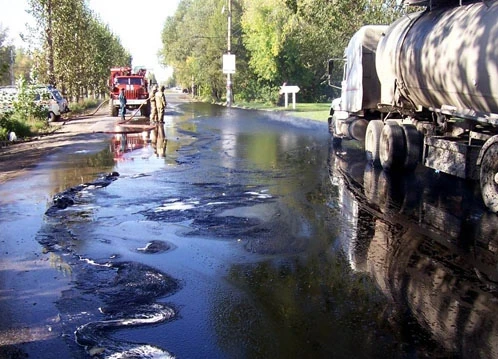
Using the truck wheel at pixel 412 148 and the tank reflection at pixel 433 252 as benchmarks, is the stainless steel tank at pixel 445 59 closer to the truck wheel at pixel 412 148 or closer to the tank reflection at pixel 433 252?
the truck wheel at pixel 412 148

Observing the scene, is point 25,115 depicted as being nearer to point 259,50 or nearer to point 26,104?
point 26,104

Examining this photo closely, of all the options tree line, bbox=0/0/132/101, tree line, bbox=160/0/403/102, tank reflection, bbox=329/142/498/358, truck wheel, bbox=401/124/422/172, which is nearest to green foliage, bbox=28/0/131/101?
tree line, bbox=0/0/132/101

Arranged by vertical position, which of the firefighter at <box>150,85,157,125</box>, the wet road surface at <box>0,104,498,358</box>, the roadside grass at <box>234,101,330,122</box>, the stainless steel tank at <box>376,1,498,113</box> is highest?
the stainless steel tank at <box>376,1,498,113</box>

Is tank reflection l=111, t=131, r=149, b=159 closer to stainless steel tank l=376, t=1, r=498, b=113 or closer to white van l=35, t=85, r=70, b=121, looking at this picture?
white van l=35, t=85, r=70, b=121

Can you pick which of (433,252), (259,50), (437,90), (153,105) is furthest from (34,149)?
(259,50)

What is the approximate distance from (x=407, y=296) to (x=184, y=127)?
2313 cm

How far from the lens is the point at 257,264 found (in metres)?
6.41

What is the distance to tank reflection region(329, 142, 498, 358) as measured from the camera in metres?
4.82

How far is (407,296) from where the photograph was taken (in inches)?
213

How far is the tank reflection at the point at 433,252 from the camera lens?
15.8 ft

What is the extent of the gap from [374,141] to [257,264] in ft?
27.5

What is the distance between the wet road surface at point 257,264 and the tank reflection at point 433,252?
24mm

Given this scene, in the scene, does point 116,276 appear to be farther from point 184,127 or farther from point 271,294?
point 184,127

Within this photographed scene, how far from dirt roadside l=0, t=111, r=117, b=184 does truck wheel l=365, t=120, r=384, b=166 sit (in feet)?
27.7
